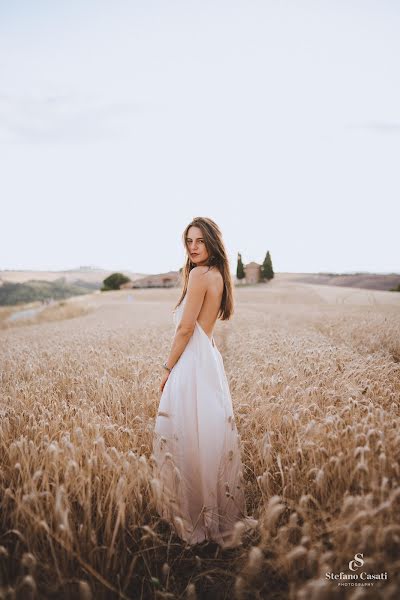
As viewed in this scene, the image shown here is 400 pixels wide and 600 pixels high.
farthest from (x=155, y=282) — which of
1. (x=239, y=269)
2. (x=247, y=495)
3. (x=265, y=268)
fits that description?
(x=247, y=495)

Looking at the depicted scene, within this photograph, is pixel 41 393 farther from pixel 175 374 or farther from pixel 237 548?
pixel 237 548

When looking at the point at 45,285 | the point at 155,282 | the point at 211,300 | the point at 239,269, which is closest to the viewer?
the point at 211,300

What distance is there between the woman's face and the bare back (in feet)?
0.57

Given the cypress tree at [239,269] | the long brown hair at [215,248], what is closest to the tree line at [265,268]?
the cypress tree at [239,269]

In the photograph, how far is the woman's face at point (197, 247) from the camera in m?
3.08

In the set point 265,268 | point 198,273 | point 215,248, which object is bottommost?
point 198,273

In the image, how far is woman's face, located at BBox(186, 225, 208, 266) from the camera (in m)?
3.08

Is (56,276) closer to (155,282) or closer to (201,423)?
(155,282)

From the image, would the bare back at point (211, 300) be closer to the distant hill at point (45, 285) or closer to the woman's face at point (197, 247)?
the woman's face at point (197, 247)

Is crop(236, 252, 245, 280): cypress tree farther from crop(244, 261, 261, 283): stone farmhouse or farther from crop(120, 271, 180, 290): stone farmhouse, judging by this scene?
crop(120, 271, 180, 290): stone farmhouse

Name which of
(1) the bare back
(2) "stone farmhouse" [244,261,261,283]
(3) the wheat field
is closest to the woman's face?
(1) the bare back

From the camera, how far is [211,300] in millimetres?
2980

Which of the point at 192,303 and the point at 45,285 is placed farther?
the point at 45,285

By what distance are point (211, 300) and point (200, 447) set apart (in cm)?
133
